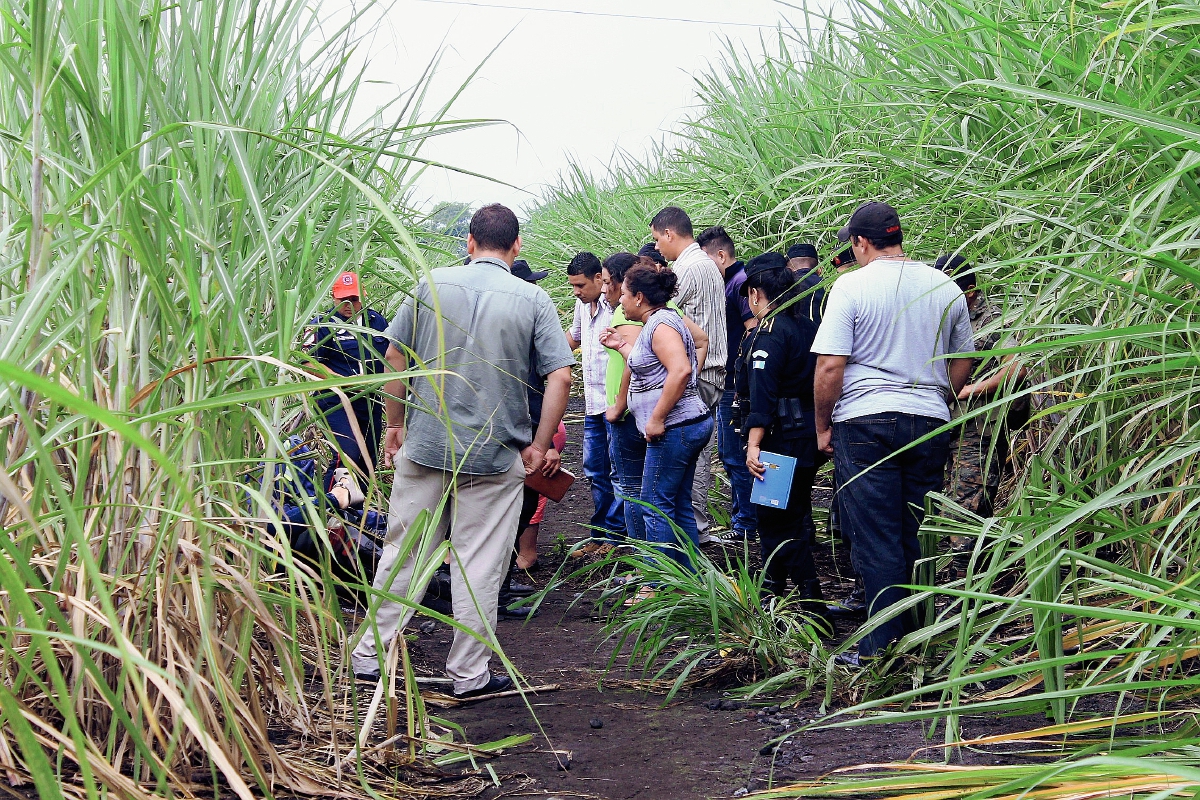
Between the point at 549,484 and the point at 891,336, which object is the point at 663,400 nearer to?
the point at 549,484

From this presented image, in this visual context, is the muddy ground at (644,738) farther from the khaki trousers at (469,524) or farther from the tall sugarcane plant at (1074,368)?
the khaki trousers at (469,524)

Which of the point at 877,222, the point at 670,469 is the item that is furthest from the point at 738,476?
the point at 877,222

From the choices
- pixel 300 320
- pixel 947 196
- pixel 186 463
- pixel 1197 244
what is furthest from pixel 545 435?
pixel 1197 244

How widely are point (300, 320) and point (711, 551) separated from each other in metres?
4.67

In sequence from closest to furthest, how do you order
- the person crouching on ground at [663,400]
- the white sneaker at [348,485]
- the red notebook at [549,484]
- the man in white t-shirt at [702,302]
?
the white sneaker at [348,485] → the person crouching on ground at [663,400] → the red notebook at [549,484] → the man in white t-shirt at [702,302]

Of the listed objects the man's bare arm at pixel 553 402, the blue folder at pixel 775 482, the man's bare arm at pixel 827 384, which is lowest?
the blue folder at pixel 775 482

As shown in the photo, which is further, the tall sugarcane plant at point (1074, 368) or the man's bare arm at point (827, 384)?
the man's bare arm at point (827, 384)

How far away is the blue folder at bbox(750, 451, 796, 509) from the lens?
4770mm

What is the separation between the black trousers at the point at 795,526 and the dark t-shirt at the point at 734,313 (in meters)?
1.73

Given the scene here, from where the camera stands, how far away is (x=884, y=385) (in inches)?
154

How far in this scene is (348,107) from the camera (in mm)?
2891

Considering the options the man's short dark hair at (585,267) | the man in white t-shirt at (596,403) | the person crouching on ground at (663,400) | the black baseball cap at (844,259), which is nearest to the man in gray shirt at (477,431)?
the person crouching on ground at (663,400)

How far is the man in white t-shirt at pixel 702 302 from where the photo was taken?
246 inches

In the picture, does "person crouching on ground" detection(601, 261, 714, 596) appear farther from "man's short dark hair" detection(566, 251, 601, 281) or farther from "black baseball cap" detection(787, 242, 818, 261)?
"man's short dark hair" detection(566, 251, 601, 281)
